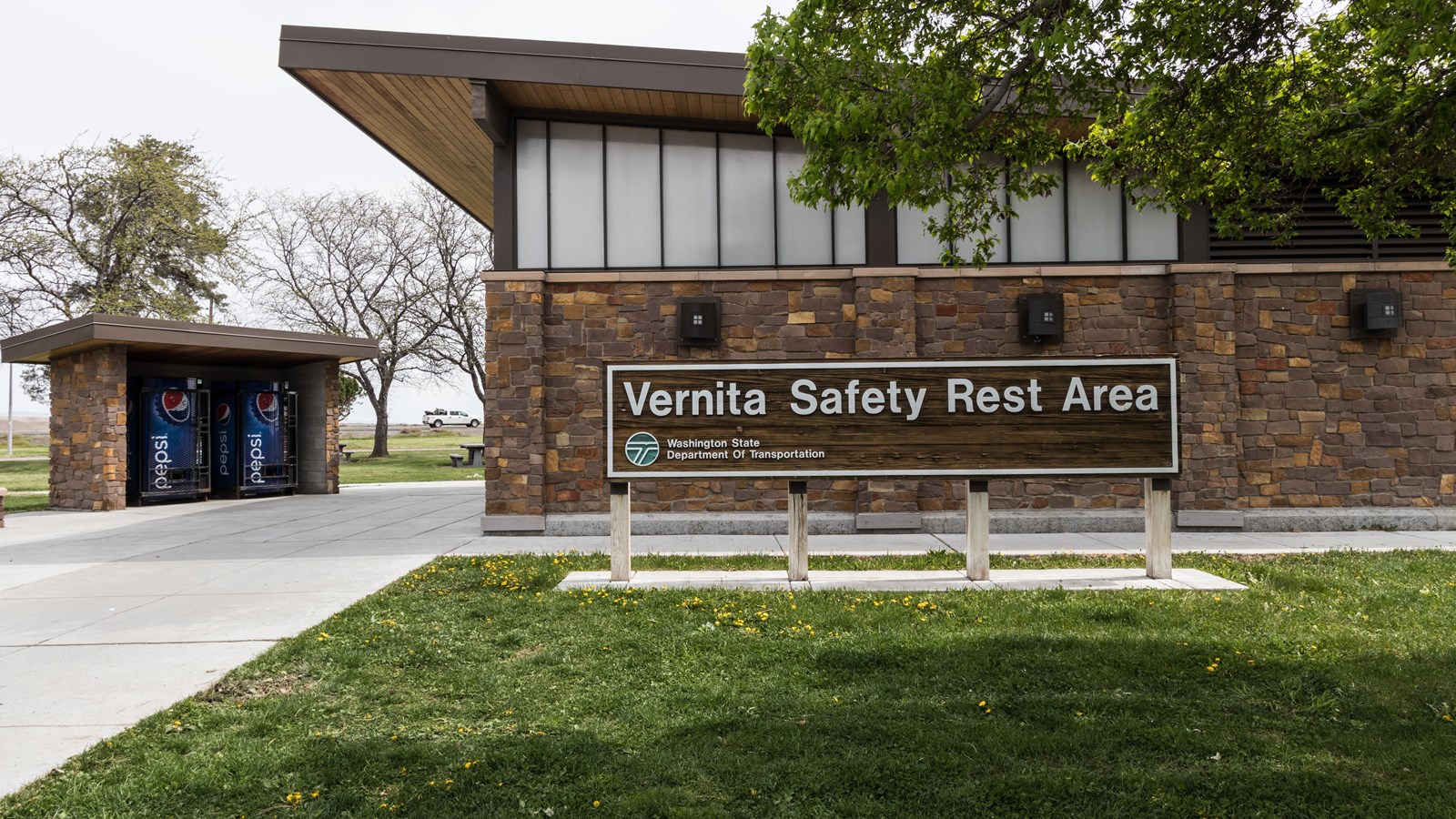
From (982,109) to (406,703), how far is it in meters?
5.69

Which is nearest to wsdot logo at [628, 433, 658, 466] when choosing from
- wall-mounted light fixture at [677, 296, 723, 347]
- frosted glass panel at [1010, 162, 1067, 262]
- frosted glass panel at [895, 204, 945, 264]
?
wall-mounted light fixture at [677, 296, 723, 347]

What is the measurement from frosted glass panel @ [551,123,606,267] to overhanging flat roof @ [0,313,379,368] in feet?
27.9

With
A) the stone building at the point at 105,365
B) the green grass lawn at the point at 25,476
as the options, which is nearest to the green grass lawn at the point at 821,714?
the stone building at the point at 105,365

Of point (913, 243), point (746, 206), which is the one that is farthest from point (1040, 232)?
point (746, 206)

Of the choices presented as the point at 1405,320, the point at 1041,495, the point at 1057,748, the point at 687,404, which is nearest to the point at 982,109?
the point at 687,404

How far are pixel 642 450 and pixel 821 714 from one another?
12.5 ft

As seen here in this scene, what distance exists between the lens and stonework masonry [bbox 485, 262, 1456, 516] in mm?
11133

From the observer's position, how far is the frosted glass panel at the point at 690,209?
452 inches

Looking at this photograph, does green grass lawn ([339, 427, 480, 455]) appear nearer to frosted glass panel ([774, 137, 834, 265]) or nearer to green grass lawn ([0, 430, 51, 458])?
green grass lawn ([0, 430, 51, 458])

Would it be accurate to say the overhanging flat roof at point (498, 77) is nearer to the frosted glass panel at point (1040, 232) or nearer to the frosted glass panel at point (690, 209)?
the frosted glass panel at point (690, 209)

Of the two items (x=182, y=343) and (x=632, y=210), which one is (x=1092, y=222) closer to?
(x=632, y=210)

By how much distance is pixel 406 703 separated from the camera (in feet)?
15.2

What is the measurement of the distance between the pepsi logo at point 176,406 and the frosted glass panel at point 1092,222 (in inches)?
672

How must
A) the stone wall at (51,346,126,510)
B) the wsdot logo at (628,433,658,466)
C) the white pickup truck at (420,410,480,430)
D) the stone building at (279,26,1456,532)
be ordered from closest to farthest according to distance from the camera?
the wsdot logo at (628,433,658,466), the stone building at (279,26,1456,532), the stone wall at (51,346,126,510), the white pickup truck at (420,410,480,430)
